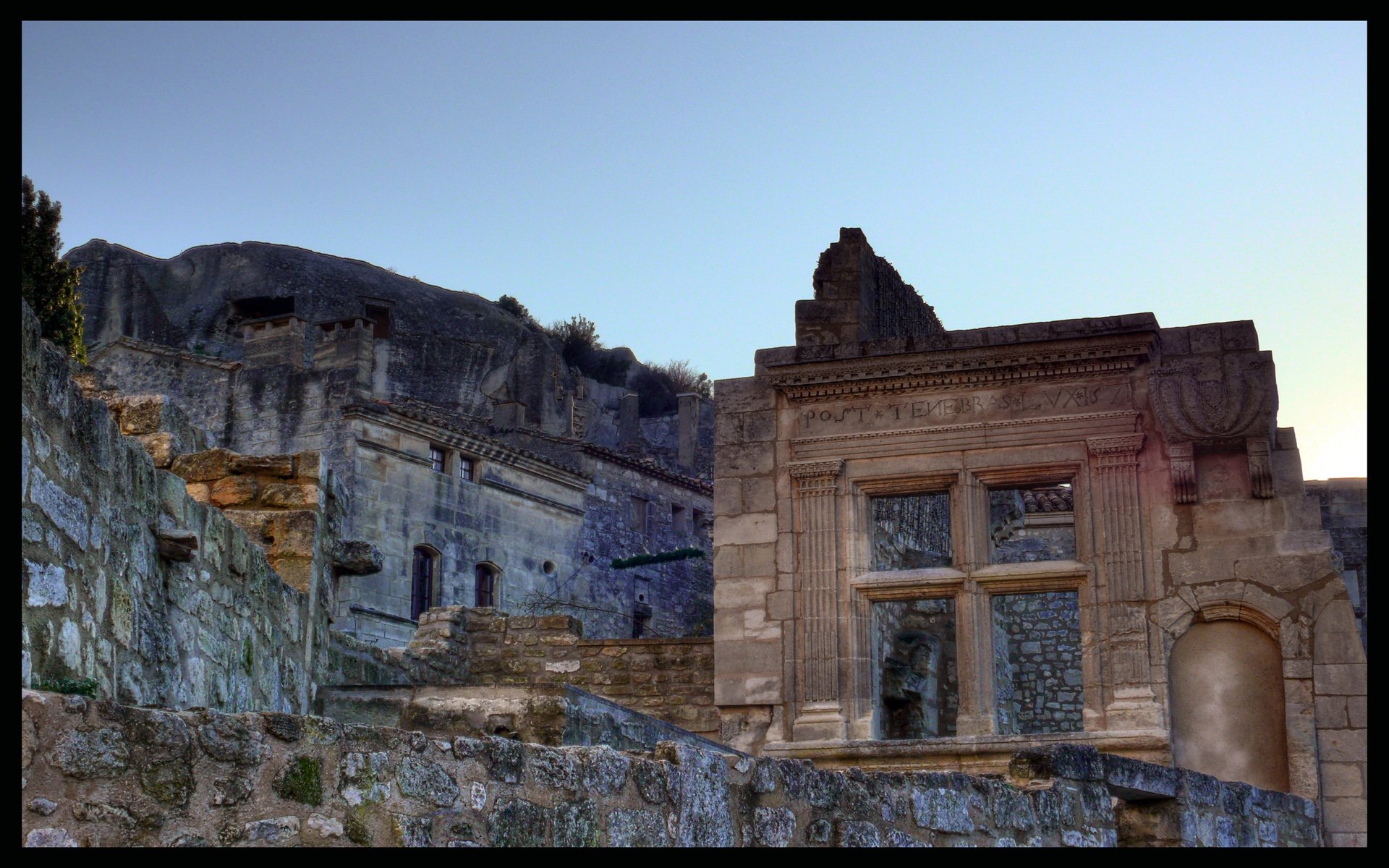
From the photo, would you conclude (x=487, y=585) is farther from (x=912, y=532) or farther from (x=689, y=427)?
(x=912, y=532)

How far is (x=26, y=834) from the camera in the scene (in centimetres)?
305

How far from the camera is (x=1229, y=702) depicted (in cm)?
1188

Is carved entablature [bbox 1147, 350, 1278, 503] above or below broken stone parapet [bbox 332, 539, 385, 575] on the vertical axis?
above

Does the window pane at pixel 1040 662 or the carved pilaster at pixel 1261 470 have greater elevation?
the carved pilaster at pixel 1261 470

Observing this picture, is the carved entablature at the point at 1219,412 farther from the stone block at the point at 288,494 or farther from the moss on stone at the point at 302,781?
Result: the moss on stone at the point at 302,781

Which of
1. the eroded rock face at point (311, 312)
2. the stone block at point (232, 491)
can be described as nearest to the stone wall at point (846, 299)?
the stone block at point (232, 491)

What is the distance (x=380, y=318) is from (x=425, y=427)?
13.1 meters

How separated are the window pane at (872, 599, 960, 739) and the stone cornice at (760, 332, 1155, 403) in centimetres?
275

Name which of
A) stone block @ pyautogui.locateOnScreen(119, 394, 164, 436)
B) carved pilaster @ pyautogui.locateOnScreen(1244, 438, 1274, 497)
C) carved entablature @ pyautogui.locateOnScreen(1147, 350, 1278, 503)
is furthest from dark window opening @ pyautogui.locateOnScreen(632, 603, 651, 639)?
Answer: stone block @ pyautogui.locateOnScreen(119, 394, 164, 436)

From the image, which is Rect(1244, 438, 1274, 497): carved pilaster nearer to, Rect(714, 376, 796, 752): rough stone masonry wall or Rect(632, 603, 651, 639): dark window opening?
Rect(714, 376, 796, 752): rough stone masonry wall

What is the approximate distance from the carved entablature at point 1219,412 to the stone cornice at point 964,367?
38 cm

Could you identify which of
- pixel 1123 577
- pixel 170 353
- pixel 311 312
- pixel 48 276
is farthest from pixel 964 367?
pixel 311 312

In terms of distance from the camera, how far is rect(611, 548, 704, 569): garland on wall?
3231 cm

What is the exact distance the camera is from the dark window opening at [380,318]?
40.7 m
